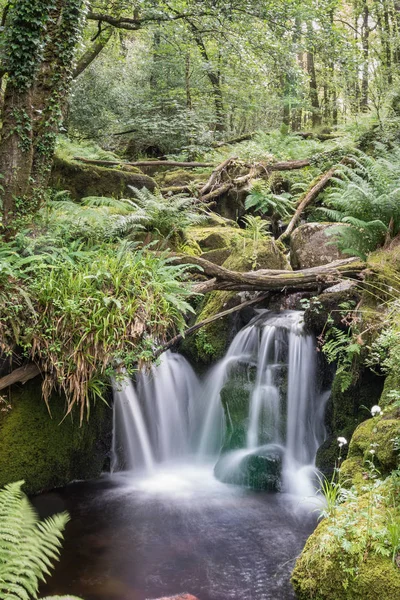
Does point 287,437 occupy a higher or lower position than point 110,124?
lower

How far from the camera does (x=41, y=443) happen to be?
5.82 metres

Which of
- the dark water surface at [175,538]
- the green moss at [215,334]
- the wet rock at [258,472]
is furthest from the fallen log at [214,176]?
the dark water surface at [175,538]

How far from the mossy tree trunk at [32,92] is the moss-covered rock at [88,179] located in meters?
3.78

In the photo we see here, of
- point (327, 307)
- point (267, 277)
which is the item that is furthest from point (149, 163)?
point (327, 307)

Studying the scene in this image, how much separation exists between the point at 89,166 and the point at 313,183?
16.8 feet

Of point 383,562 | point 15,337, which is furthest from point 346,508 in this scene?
point 15,337

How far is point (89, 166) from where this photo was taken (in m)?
10.6

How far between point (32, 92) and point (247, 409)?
206 inches

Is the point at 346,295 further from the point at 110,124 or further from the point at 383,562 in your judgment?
the point at 110,124

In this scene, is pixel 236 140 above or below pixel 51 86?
above

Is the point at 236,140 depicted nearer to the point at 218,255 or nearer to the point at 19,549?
the point at 218,255

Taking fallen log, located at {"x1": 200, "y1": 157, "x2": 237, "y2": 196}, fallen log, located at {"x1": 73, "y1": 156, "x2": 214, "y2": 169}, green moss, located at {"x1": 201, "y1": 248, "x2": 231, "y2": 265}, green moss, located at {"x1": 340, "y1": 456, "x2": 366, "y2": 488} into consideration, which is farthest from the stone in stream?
fallen log, located at {"x1": 73, "y1": 156, "x2": 214, "y2": 169}

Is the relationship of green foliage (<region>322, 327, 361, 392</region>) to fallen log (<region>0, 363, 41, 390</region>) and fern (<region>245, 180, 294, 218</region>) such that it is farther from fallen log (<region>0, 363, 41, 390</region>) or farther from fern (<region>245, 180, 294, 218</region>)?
fern (<region>245, 180, 294, 218</region>)

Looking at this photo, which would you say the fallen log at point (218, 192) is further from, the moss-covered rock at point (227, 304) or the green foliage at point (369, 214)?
the green foliage at point (369, 214)
